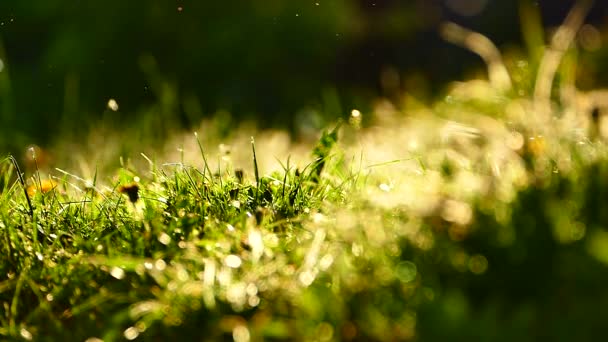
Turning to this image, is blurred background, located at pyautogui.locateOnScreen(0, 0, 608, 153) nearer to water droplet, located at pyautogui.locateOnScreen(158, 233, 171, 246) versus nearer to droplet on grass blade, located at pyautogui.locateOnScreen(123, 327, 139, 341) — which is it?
water droplet, located at pyautogui.locateOnScreen(158, 233, 171, 246)

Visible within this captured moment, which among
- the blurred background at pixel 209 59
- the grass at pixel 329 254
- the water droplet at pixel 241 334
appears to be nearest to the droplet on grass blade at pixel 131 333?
the grass at pixel 329 254

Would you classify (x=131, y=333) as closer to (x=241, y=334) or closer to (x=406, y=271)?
(x=241, y=334)

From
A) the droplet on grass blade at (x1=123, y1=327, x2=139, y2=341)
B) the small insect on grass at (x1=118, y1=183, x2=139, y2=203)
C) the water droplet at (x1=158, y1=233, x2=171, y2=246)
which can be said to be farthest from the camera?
the small insect on grass at (x1=118, y1=183, x2=139, y2=203)

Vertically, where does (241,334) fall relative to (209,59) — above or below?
above

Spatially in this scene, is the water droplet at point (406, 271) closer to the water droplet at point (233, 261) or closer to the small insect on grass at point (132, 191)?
the water droplet at point (233, 261)

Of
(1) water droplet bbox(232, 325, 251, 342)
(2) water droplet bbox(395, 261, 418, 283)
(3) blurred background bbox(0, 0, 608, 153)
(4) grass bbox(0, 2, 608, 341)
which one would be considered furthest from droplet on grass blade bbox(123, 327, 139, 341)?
(3) blurred background bbox(0, 0, 608, 153)

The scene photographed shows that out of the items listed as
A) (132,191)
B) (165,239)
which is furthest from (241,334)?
(132,191)

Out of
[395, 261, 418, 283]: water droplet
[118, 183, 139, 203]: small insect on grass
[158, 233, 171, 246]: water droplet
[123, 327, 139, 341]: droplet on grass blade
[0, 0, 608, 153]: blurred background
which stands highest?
[158, 233, 171, 246]: water droplet
